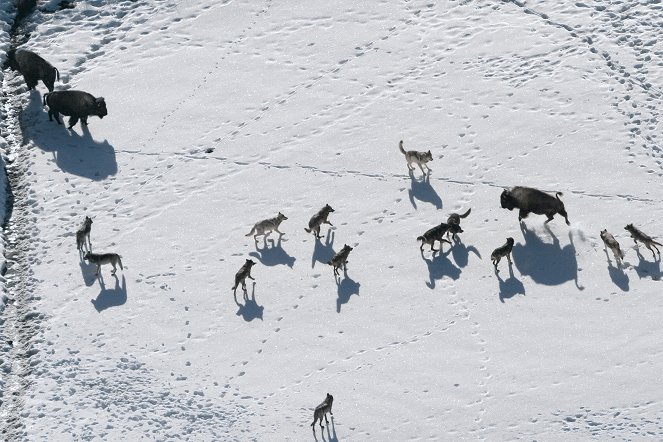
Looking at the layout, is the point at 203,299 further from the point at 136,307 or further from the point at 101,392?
the point at 101,392

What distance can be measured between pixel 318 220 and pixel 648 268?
6.63m

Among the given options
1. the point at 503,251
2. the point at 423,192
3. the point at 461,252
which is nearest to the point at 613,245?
the point at 503,251

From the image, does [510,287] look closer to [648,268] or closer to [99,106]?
[648,268]

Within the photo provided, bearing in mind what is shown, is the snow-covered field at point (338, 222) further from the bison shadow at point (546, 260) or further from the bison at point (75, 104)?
the bison at point (75, 104)

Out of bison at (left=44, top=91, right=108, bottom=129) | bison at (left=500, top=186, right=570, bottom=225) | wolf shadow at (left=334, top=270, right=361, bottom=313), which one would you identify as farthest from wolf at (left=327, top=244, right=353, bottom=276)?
bison at (left=44, top=91, right=108, bottom=129)

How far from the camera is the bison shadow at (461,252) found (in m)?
28.6

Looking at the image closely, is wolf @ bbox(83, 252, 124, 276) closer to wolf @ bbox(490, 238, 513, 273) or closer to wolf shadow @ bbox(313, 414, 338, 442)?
wolf shadow @ bbox(313, 414, 338, 442)

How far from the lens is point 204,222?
99.9 feet

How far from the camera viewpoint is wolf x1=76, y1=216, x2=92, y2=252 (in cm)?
2959

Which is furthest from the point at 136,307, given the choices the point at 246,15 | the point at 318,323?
the point at 246,15

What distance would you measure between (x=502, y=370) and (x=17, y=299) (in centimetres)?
988

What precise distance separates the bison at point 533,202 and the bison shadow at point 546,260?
410 millimetres

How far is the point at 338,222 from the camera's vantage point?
2992 cm

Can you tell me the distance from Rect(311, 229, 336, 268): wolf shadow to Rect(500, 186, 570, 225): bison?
3.68 metres
